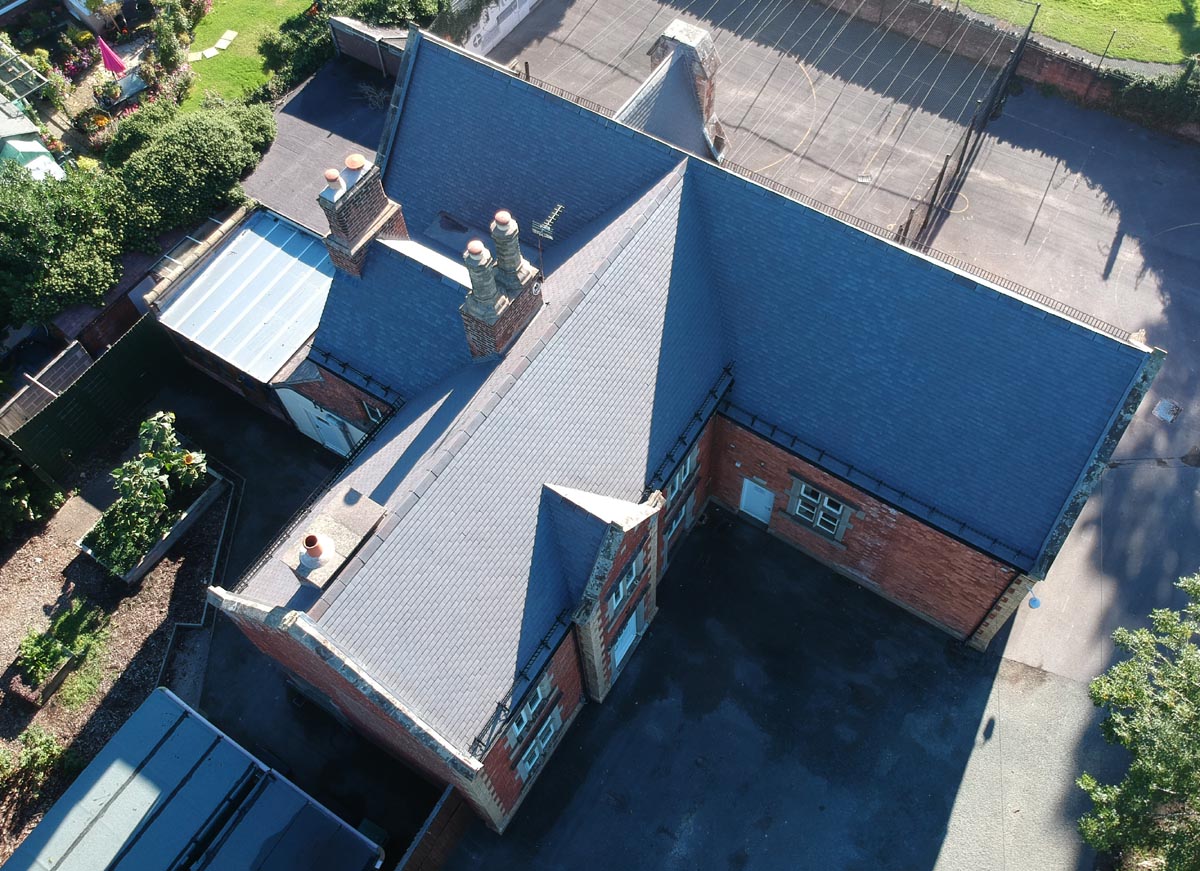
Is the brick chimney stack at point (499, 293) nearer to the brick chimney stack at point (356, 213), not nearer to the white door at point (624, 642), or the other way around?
the brick chimney stack at point (356, 213)

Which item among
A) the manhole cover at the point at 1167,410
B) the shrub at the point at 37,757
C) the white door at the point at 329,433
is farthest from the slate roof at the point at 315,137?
the manhole cover at the point at 1167,410

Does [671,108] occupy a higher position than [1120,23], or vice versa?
[1120,23]

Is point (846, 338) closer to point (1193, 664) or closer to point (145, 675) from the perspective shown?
point (1193, 664)

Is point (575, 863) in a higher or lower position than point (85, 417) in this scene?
lower

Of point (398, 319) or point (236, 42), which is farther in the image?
point (236, 42)

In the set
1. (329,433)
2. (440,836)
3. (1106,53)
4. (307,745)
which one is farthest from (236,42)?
(1106,53)

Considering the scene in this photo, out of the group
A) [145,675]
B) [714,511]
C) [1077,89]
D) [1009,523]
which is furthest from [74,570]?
[1077,89]

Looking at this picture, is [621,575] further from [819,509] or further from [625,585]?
[819,509]

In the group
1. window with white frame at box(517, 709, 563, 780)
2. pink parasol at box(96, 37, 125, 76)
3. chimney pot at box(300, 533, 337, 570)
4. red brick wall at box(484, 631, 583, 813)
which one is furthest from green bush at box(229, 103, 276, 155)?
window with white frame at box(517, 709, 563, 780)
